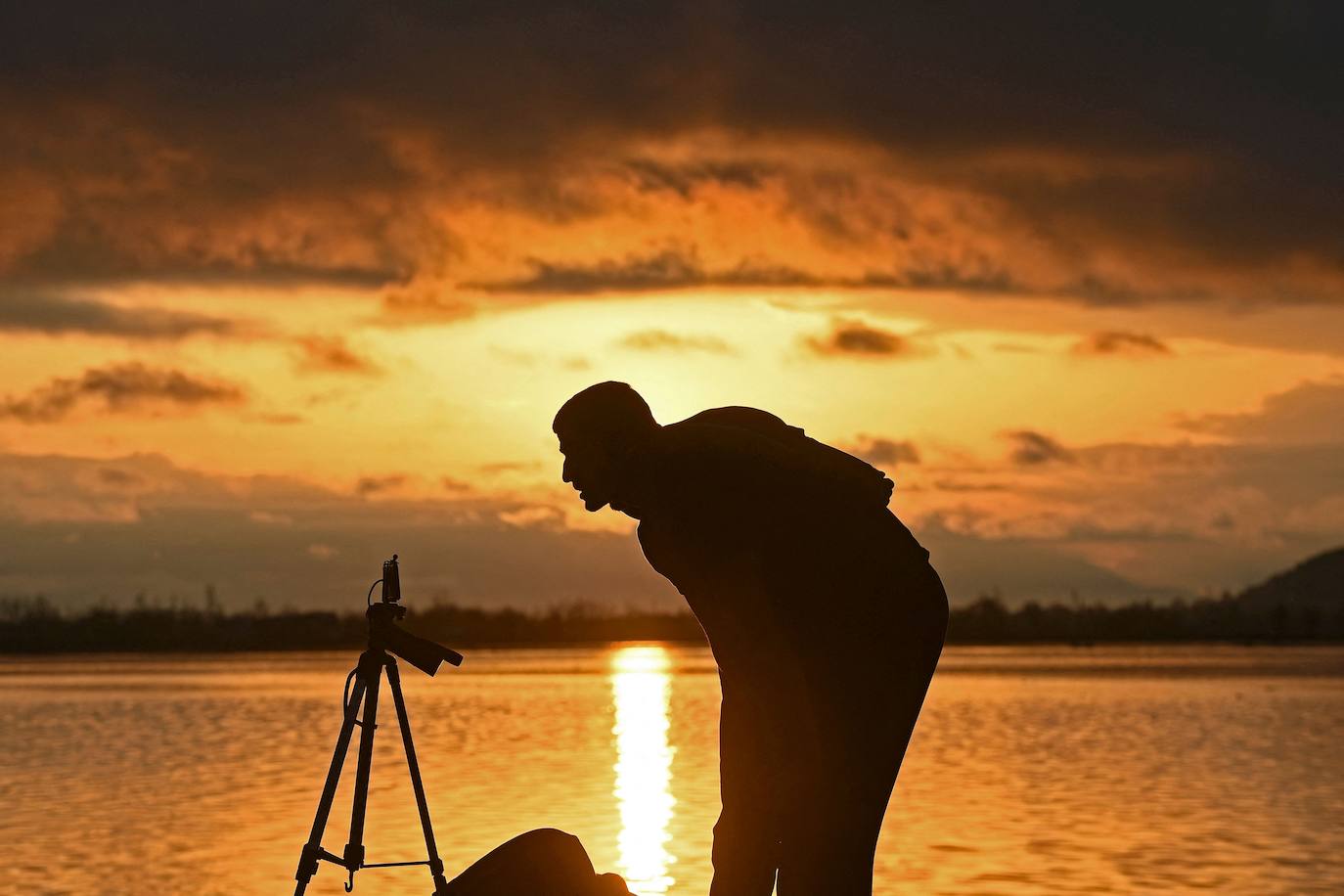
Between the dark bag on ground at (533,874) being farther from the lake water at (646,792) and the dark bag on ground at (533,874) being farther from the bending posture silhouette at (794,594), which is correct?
the lake water at (646,792)

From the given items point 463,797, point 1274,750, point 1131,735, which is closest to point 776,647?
point 463,797

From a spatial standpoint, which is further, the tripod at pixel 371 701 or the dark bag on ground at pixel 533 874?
the tripod at pixel 371 701

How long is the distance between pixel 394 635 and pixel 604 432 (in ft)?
5.64

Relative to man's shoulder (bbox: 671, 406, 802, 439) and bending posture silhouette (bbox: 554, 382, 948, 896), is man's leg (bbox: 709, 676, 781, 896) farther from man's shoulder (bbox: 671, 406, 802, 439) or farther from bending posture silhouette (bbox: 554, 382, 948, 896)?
man's shoulder (bbox: 671, 406, 802, 439)

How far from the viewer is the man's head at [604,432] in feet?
16.0

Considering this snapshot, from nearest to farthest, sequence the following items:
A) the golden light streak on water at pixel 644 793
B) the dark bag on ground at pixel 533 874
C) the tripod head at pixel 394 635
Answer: the dark bag on ground at pixel 533 874 < the tripod head at pixel 394 635 < the golden light streak on water at pixel 644 793

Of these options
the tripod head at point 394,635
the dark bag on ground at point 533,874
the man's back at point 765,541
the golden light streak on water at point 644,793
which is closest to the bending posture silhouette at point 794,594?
the man's back at point 765,541

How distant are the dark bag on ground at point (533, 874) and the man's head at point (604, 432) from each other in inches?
44.5

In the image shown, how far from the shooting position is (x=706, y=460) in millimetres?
4809

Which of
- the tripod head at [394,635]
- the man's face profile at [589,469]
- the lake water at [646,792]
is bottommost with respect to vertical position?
the lake water at [646,792]

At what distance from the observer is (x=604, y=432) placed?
4.88 meters

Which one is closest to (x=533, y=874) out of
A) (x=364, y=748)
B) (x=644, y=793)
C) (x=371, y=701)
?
(x=371, y=701)

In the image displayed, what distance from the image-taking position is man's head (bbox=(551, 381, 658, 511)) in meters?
4.87

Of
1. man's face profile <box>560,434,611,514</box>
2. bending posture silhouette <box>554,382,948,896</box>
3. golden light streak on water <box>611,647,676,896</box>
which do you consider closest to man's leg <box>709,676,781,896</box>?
bending posture silhouette <box>554,382,948,896</box>
